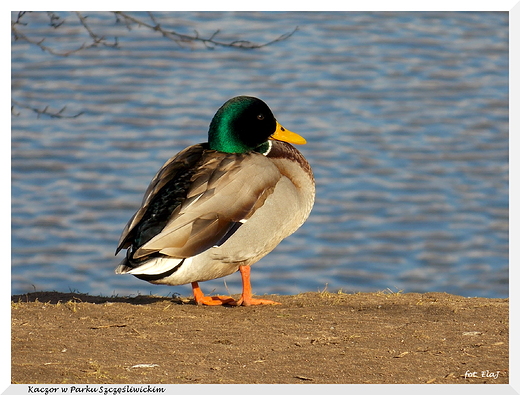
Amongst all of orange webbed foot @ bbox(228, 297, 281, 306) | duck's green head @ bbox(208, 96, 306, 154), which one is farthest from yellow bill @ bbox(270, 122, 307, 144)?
orange webbed foot @ bbox(228, 297, 281, 306)

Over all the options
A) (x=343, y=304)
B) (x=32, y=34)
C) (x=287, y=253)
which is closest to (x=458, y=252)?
(x=287, y=253)

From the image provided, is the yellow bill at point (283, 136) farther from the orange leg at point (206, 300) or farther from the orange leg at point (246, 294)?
the orange leg at point (206, 300)

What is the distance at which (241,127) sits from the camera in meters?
5.72

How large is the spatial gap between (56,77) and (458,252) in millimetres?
8491

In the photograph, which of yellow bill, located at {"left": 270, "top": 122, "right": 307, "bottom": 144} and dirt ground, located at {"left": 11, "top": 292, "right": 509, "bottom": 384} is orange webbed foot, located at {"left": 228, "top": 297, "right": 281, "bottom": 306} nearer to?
dirt ground, located at {"left": 11, "top": 292, "right": 509, "bottom": 384}

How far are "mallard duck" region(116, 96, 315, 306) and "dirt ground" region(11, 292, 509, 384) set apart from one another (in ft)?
1.18

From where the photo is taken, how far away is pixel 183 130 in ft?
42.9

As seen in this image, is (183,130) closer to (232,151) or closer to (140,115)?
(140,115)

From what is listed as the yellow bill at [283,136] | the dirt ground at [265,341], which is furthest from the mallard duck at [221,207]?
the dirt ground at [265,341]

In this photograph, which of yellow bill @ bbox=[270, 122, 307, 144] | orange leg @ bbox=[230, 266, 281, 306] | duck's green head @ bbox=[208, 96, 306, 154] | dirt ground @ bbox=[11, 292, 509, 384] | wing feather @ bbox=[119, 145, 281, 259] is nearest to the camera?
dirt ground @ bbox=[11, 292, 509, 384]

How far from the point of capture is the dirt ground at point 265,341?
3936 millimetres

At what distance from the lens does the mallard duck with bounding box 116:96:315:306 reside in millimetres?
4852

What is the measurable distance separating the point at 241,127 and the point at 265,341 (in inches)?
71.6

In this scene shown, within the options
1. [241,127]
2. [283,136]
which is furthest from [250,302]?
[283,136]
